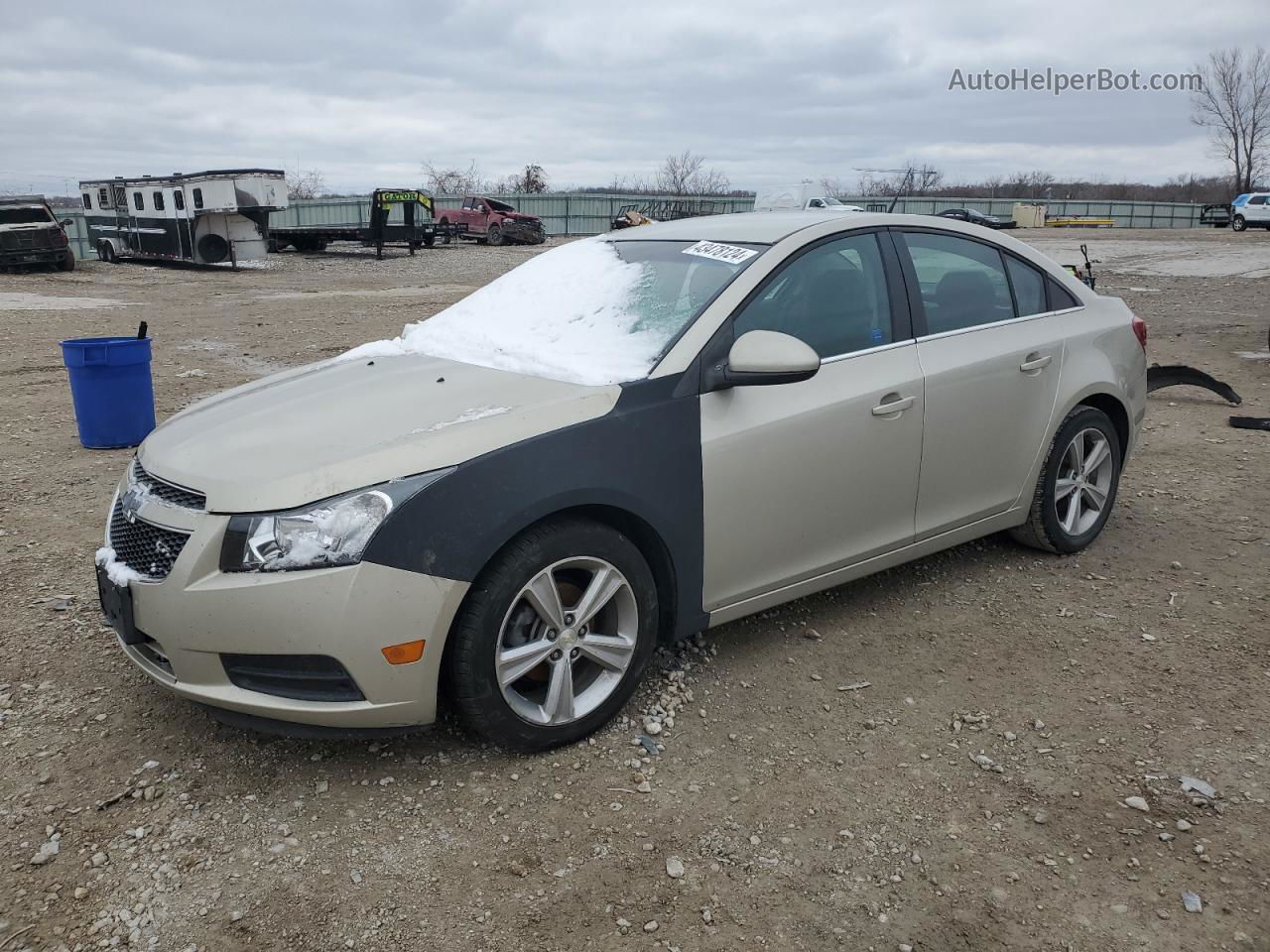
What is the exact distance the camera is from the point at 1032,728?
10.9 feet

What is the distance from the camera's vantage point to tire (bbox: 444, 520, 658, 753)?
288 centimetres

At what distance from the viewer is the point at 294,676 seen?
2.76 meters

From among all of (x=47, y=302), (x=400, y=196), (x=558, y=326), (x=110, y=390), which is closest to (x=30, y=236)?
(x=47, y=302)

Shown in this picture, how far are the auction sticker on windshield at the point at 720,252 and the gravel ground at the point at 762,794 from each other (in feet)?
4.78

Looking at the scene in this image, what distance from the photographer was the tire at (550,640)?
288 centimetres

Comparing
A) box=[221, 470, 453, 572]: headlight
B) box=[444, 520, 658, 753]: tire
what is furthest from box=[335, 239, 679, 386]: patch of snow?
box=[221, 470, 453, 572]: headlight

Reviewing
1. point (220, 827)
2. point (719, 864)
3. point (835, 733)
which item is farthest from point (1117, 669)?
point (220, 827)

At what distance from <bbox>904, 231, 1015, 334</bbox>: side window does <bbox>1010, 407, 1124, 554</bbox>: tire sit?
0.65 metres

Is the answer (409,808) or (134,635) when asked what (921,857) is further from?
(134,635)

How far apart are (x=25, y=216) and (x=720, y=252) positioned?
2500cm

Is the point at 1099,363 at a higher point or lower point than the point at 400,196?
lower

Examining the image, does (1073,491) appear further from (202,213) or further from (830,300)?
(202,213)

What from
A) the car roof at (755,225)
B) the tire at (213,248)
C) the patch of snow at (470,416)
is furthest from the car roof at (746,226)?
the tire at (213,248)

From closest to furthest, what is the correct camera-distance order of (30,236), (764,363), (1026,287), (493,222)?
(764,363) < (1026,287) < (30,236) < (493,222)
